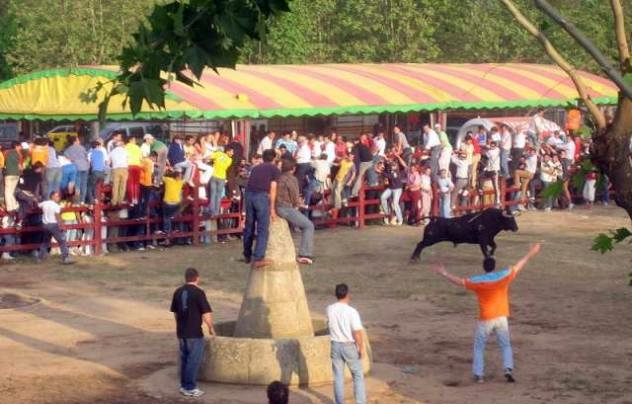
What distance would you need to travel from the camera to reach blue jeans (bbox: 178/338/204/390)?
13891mm

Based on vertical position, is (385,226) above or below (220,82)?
below

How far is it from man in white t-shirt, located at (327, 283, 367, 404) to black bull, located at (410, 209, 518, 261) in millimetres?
10995

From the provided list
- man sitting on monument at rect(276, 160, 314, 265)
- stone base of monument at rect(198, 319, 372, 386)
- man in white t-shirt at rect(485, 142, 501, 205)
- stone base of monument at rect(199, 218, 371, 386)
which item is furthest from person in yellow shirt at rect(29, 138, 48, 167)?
man in white t-shirt at rect(485, 142, 501, 205)

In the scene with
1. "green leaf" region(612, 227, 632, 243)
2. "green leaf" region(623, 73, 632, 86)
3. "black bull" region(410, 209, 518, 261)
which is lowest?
"black bull" region(410, 209, 518, 261)

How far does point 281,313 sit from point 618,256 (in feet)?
41.1

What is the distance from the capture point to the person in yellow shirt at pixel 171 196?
26234mm

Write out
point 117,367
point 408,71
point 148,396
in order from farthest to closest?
point 408,71 < point 117,367 < point 148,396

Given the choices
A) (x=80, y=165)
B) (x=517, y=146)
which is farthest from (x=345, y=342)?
(x=517, y=146)

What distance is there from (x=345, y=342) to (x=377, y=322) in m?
5.93

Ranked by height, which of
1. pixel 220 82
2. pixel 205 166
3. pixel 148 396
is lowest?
pixel 148 396

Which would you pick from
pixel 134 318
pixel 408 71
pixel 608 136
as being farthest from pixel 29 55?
pixel 608 136

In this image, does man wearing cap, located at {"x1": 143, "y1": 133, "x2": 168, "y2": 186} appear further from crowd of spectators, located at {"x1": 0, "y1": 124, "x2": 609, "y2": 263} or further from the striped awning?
the striped awning

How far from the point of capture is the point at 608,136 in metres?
5.74

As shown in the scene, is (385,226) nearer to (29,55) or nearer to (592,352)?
(592,352)
